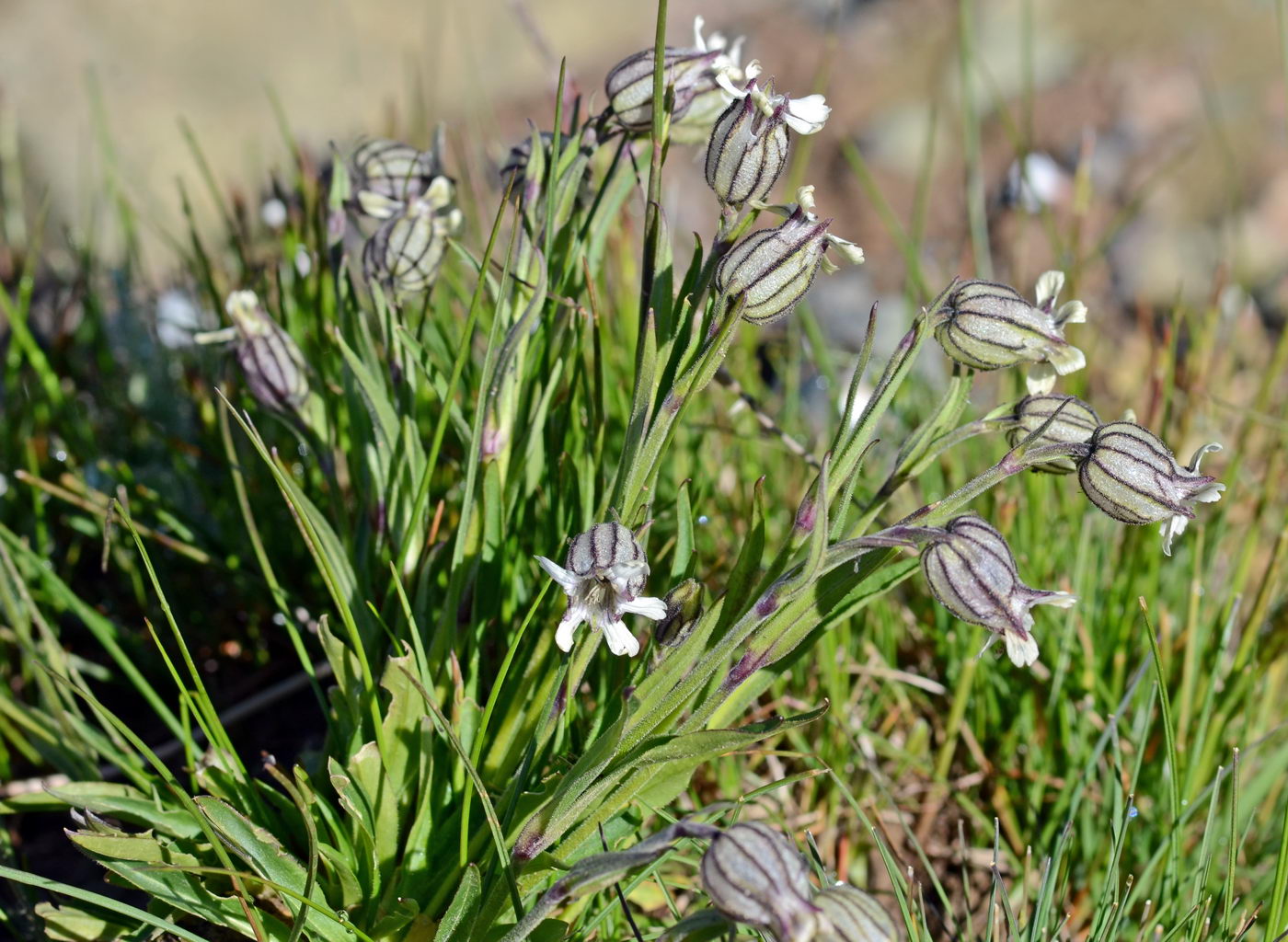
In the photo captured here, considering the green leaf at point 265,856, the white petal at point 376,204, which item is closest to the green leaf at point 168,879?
the green leaf at point 265,856

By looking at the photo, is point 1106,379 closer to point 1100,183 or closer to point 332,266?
point 1100,183

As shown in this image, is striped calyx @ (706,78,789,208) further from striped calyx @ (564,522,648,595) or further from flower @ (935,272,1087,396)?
striped calyx @ (564,522,648,595)

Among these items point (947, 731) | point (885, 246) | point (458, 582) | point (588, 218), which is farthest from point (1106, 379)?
point (458, 582)

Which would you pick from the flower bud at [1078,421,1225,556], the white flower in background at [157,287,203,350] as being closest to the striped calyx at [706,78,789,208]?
the flower bud at [1078,421,1225,556]

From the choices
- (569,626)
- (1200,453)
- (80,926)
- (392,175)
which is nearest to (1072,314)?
(1200,453)

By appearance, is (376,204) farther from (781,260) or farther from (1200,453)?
(1200,453)

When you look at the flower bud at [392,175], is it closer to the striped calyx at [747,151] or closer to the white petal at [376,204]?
the white petal at [376,204]
